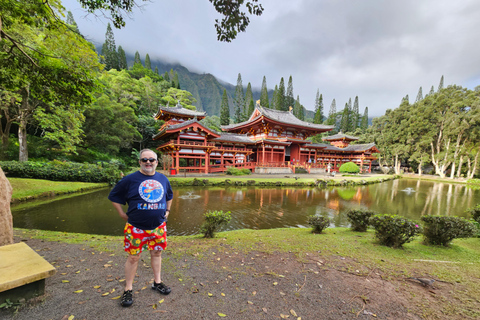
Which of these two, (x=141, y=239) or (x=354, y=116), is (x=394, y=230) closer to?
(x=141, y=239)

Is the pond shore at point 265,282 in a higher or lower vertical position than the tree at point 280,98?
lower

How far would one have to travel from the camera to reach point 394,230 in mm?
3678

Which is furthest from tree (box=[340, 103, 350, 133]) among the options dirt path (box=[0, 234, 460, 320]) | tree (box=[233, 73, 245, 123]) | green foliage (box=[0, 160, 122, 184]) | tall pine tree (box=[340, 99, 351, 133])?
dirt path (box=[0, 234, 460, 320])

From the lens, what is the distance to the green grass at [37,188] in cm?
778

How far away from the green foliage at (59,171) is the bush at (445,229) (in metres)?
15.3

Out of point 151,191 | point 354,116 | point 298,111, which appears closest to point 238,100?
point 298,111

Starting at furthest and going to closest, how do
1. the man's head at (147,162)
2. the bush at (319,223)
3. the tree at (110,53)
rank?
the tree at (110,53) → the bush at (319,223) → the man's head at (147,162)

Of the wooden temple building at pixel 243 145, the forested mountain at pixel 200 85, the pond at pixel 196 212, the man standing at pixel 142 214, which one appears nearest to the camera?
the man standing at pixel 142 214

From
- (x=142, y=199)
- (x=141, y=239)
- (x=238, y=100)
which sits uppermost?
(x=238, y=100)

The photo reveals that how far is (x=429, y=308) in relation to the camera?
6.72 ft

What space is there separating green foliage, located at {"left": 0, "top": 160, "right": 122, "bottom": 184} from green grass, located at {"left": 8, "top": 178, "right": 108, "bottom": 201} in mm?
1233

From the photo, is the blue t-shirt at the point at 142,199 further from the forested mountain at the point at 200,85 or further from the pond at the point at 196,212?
the forested mountain at the point at 200,85

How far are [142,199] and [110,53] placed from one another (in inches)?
2037

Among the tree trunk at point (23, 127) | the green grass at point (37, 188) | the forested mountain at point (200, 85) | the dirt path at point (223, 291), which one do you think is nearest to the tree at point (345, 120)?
the dirt path at point (223, 291)
